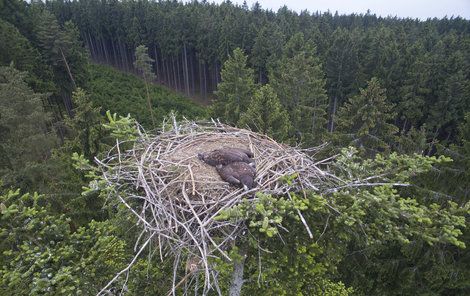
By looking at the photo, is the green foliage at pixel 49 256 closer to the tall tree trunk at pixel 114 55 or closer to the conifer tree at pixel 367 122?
the conifer tree at pixel 367 122

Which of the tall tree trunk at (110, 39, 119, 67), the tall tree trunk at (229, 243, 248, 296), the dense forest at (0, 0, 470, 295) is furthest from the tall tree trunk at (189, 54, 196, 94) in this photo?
the tall tree trunk at (229, 243, 248, 296)

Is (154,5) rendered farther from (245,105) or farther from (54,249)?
(54,249)

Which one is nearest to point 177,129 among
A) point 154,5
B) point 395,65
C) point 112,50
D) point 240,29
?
point 395,65

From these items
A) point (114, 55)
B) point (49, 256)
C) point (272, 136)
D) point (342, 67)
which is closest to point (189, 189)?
point (49, 256)

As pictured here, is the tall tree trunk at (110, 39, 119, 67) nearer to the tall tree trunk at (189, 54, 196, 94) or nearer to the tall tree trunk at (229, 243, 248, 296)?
the tall tree trunk at (189, 54, 196, 94)

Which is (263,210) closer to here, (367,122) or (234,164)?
(234,164)

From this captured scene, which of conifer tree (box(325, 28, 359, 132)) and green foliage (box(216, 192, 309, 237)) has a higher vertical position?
green foliage (box(216, 192, 309, 237))

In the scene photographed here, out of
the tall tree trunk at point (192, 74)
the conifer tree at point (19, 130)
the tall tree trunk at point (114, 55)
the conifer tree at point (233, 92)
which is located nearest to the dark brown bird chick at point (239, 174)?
the conifer tree at point (19, 130)
